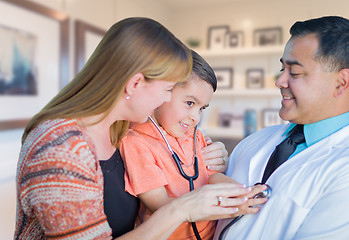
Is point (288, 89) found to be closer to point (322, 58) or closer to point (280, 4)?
point (322, 58)

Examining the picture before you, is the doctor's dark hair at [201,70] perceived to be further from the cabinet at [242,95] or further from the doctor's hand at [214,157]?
the cabinet at [242,95]

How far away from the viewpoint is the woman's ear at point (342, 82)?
3.67ft

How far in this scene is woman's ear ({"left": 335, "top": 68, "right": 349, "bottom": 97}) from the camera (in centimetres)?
112

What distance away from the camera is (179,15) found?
4715 millimetres

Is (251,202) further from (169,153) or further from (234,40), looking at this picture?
(234,40)

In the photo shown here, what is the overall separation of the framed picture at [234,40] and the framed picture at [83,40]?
81.3 inches

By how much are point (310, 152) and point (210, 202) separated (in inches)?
16.4

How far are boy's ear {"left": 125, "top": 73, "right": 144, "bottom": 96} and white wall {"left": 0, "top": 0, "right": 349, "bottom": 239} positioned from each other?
1.61 meters

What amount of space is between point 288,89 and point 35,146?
35.6 inches

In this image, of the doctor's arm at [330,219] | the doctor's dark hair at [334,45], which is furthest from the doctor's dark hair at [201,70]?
the doctor's arm at [330,219]

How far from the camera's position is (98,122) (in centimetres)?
98

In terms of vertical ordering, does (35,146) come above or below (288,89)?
below

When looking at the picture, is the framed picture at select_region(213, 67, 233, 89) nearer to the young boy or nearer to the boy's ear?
the young boy

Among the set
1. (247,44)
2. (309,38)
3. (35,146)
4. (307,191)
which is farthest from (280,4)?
(35,146)
